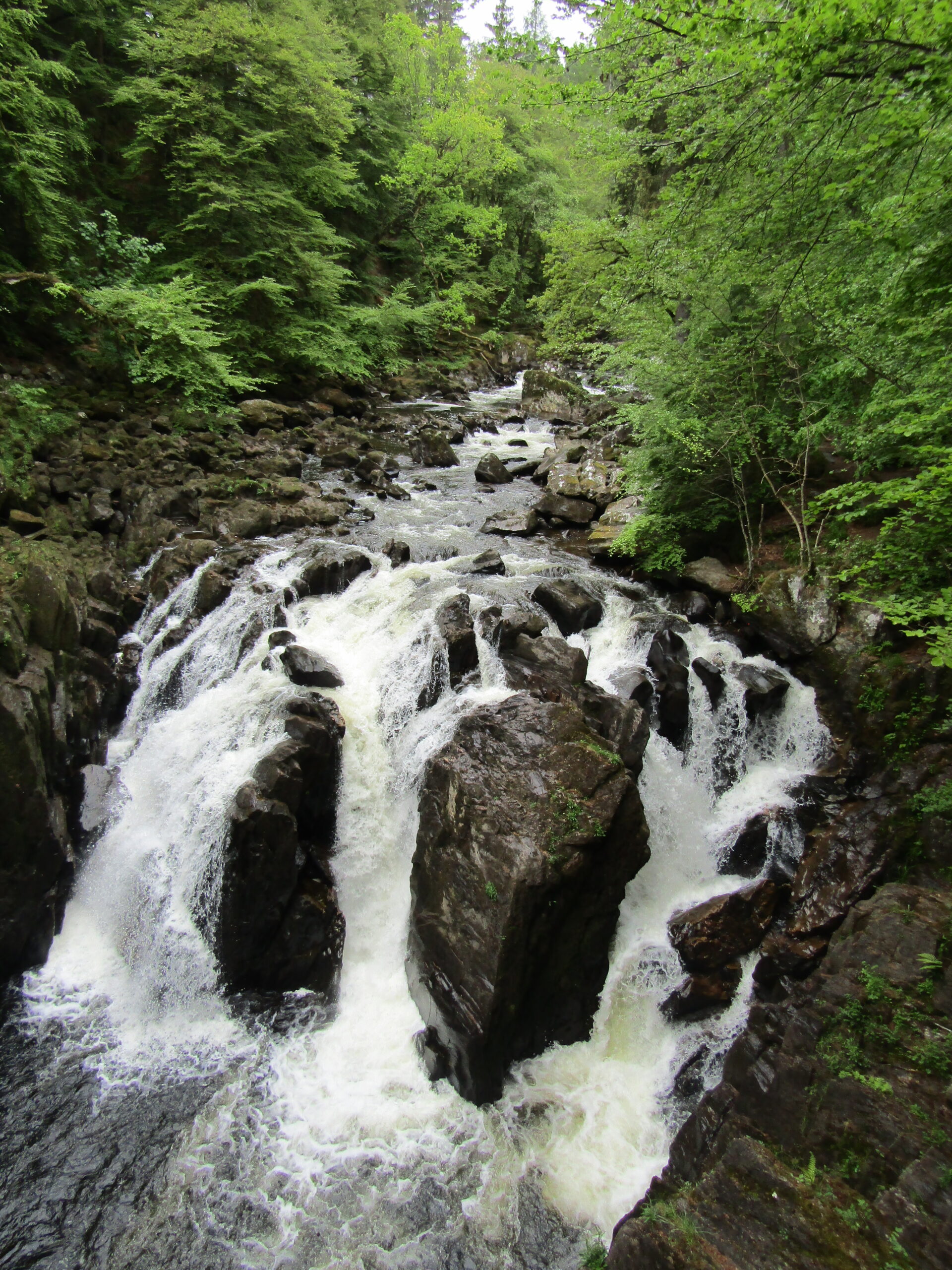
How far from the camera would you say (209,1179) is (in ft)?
18.5

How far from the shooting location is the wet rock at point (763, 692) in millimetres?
8852

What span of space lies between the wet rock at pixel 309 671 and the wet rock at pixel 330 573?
218 cm

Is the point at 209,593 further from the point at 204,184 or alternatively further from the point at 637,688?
the point at 204,184

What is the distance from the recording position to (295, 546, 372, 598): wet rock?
11.3 metres

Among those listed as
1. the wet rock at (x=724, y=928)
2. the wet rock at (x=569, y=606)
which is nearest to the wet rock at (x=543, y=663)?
the wet rock at (x=569, y=606)

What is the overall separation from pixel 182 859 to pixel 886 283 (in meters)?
11.3

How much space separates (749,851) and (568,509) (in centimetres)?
937

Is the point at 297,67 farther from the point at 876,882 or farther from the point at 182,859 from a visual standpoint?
the point at 876,882

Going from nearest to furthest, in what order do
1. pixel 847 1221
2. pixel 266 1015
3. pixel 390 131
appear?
pixel 847 1221
pixel 266 1015
pixel 390 131

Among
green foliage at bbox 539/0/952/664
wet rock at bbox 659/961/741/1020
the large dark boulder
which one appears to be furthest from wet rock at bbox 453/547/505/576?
wet rock at bbox 659/961/741/1020

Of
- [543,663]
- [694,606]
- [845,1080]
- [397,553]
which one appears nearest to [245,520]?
[397,553]

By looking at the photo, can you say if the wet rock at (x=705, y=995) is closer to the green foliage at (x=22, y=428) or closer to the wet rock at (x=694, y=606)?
the wet rock at (x=694, y=606)

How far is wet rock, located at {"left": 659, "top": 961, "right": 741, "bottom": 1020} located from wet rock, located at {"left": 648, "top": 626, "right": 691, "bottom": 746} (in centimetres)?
318

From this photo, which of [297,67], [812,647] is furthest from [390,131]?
[812,647]
